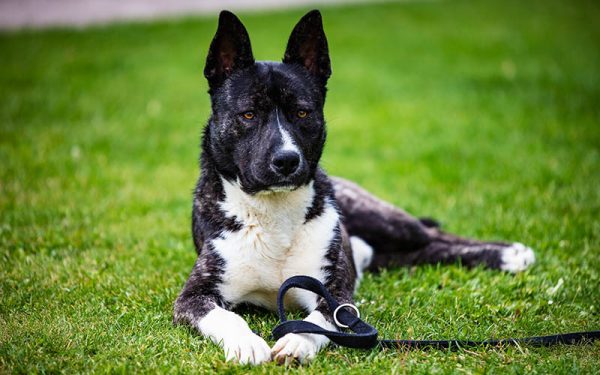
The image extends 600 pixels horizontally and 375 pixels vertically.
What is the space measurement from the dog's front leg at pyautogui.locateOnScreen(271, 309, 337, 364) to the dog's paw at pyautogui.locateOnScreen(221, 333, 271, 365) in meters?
0.06

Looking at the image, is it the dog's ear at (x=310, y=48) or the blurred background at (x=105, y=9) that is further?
the blurred background at (x=105, y=9)

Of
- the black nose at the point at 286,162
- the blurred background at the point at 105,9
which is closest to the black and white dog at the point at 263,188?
the black nose at the point at 286,162

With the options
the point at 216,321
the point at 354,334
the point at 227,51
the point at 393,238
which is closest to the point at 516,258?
the point at 393,238

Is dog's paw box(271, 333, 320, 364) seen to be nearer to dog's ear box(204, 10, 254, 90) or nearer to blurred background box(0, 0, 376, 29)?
dog's ear box(204, 10, 254, 90)

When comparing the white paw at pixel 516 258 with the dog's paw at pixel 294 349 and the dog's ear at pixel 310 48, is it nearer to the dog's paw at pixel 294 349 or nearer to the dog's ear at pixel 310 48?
the dog's ear at pixel 310 48

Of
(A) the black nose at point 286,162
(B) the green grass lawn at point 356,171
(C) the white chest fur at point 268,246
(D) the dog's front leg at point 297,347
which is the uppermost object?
(A) the black nose at point 286,162

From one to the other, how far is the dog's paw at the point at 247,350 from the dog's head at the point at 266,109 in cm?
97

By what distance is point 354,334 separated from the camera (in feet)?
12.8

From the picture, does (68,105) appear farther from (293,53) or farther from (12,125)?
(293,53)

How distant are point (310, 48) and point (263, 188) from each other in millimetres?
1104

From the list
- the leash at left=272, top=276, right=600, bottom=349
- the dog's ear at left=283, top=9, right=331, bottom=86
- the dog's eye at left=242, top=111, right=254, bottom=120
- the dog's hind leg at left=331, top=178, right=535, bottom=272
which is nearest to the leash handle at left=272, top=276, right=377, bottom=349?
the leash at left=272, top=276, right=600, bottom=349

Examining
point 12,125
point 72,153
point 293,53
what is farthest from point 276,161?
point 12,125

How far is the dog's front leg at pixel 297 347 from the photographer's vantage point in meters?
3.75

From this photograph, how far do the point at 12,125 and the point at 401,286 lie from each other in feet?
23.2
